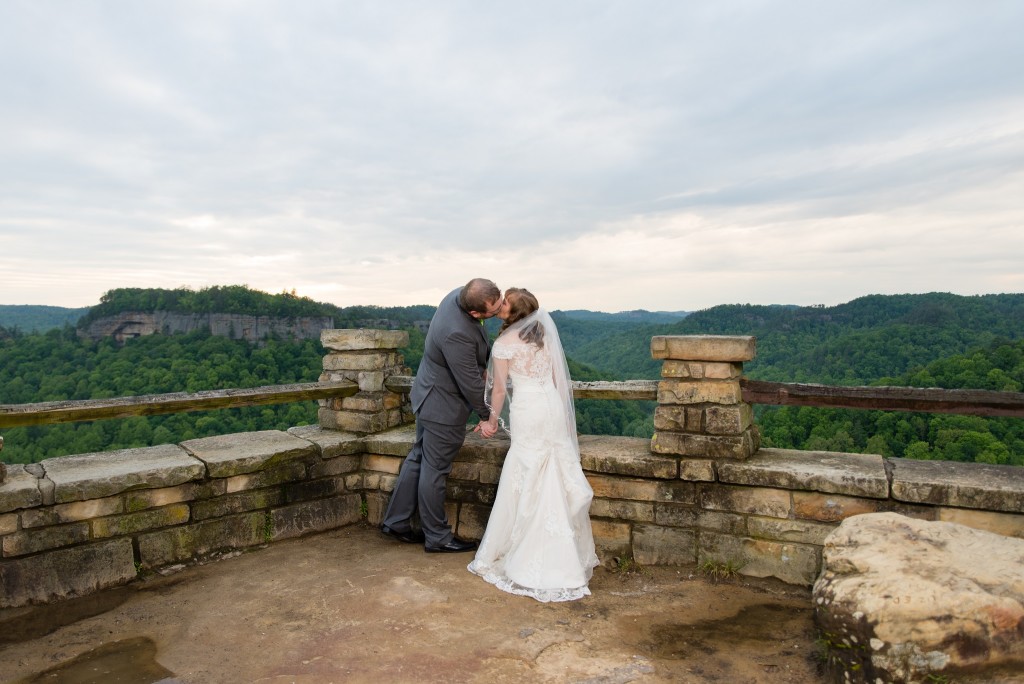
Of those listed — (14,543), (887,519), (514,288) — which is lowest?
(14,543)

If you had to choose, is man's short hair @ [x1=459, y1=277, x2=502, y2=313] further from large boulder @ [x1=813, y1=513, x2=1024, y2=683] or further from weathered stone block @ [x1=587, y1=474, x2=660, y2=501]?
large boulder @ [x1=813, y1=513, x2=1024, y2=683]

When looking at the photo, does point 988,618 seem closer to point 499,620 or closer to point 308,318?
point 499,620

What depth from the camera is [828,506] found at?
338cm

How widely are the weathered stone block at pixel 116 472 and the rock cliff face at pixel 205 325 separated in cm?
3135

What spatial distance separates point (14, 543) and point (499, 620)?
8.35ft

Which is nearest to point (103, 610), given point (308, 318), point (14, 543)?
point (14, 543)

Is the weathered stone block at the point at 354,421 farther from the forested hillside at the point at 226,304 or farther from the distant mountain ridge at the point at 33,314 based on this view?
the distant mountain ridge at the point at 33,314

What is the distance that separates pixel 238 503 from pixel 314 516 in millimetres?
549

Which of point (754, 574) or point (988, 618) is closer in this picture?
point (988, 618)

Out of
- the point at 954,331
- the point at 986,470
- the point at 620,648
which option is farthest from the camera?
the point at 954,331

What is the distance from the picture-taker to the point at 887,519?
109 inches

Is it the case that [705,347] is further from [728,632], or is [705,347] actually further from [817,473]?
[728,632]

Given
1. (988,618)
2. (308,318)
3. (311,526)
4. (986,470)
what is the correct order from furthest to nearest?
1. (308,318)
2. (311,526)
3. (986,470)
4. (988,618)

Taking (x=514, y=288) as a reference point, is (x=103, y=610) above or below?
below
